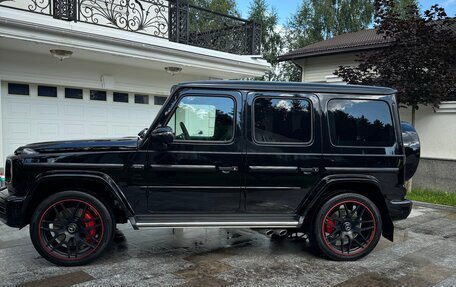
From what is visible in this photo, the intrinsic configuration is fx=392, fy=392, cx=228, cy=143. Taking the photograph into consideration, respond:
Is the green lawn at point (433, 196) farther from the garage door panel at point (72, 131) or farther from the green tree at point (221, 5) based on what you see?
the green tree at point (221, 5)

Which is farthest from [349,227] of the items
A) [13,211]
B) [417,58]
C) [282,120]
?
[417,58]

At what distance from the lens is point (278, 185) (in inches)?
186

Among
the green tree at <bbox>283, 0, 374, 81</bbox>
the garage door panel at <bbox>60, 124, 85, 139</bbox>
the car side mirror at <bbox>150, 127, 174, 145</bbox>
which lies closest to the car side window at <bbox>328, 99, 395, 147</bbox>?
the car side mirror at <bbox>150, 127, 174, 145</bbox>

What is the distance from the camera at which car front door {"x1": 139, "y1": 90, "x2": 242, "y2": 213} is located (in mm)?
4535

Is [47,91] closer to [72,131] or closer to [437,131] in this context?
[72,131]

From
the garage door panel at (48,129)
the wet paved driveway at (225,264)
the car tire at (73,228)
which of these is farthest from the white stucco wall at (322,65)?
the car tire at (73,228)

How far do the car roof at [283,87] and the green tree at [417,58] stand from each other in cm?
455

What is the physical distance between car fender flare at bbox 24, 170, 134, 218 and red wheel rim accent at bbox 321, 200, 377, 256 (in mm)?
2437

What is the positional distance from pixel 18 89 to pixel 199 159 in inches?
243

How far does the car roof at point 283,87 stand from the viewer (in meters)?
4.70

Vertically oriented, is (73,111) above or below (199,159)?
above

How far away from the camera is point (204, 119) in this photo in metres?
4.69

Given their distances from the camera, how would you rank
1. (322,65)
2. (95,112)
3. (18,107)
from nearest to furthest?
(18,107)
(95,112)
(322,65)

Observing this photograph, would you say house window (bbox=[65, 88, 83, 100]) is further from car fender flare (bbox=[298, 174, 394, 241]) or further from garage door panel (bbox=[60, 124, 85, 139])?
car fender flare (bbox=[298, 174, 394, 241])
